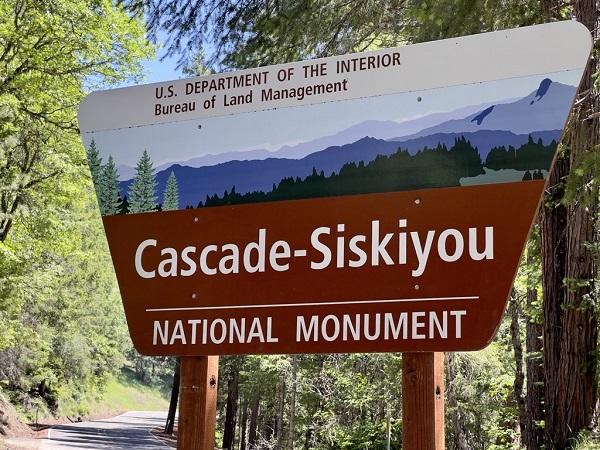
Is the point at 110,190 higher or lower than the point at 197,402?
higher

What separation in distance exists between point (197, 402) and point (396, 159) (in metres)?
1.15

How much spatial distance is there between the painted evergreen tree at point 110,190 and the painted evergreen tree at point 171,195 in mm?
203

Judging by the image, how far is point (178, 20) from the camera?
261 inches

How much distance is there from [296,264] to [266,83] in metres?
0.66

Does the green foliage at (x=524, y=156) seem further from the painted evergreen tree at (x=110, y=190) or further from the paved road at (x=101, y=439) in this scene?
the paved road at (x=101, y=439)

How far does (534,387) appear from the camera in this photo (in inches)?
470

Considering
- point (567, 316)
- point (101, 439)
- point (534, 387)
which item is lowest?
point (101, 439)

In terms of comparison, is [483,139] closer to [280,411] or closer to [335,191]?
[335,191]

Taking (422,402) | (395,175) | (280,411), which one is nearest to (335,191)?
(395,175)

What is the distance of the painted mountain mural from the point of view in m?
2.27

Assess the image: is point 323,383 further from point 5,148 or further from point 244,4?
point 244,4

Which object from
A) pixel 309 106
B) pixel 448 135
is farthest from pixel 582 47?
pixel 309 106

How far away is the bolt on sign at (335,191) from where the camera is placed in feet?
7.48

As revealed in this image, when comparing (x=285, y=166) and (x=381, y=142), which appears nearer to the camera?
(x=381, y=142)
